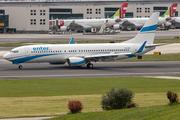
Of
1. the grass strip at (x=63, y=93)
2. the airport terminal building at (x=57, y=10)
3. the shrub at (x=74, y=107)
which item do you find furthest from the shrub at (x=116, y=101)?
the airport terminal building at (x=57, y=10)

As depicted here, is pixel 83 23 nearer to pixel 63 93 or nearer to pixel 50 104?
pixel 63 93

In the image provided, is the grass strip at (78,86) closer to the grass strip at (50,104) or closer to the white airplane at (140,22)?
the grass strip at (50,104)

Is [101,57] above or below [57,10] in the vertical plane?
below

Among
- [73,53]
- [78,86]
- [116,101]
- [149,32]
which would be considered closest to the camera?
[116,101]

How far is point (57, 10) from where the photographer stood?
186875mm

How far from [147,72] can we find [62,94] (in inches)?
754

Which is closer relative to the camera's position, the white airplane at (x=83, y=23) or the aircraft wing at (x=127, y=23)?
the white airplane at (x=83, y=23)

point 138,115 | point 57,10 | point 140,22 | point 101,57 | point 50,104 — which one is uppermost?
point 57,10

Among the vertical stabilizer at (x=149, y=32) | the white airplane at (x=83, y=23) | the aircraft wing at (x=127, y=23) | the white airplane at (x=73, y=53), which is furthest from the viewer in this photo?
the aircraft wing at (x=127, y=23)

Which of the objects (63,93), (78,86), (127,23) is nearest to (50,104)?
(63,93)

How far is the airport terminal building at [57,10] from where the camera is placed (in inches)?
6398

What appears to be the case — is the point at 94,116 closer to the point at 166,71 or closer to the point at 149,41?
the point at 166,71

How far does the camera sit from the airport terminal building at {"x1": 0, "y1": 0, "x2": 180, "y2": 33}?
162 metres

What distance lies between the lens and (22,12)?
163875 millimetres
